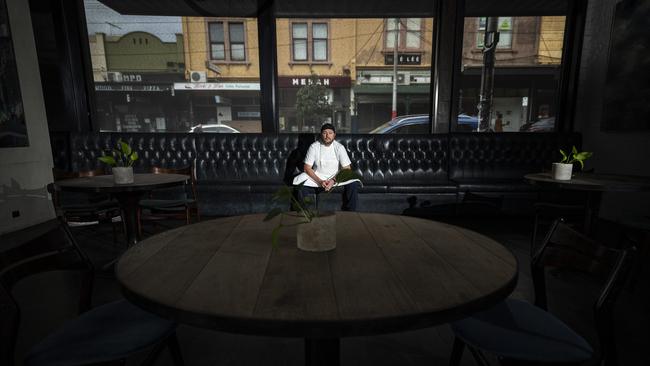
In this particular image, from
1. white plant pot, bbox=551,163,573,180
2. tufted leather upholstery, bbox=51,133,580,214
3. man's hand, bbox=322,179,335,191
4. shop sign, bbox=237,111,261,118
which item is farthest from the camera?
shop sign, bbox=237,111,261,118

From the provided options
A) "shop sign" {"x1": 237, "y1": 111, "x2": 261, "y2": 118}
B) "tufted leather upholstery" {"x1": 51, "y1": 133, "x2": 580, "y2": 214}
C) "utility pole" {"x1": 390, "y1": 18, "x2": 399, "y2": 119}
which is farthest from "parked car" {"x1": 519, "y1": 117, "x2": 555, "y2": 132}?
"shop sign" {"x1": 237, "y1": 111, "x2": 261, "y2": 118}

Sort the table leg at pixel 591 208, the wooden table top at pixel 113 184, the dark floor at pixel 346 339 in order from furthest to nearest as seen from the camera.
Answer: the table leg at pixel 591 208 → the wooden table top at pixel 113 184 → the dark floor at pixel 346 339

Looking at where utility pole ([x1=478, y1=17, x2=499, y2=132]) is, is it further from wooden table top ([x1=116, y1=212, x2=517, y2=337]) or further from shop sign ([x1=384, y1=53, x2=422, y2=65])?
shop sign ([x1=384, y1=53, x2=422, y2=65])

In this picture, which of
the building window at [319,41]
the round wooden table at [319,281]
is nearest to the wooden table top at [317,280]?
the round wooden table at [319,281]

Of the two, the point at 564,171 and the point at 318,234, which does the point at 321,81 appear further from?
the point at 318,234

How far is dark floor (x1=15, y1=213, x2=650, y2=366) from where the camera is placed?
1494 mm

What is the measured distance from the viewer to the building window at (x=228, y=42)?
12.7 metres

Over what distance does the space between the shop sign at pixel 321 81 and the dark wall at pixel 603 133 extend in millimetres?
9768

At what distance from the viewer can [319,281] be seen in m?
0.74

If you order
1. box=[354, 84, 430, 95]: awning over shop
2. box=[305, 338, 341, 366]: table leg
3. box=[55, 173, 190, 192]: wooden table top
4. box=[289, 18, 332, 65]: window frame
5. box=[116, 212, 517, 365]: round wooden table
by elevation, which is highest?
box=[289, 18, 332, 65]: window frame

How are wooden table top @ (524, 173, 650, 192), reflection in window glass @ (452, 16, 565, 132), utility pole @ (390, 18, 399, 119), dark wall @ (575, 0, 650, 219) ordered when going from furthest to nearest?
1. utility pole @ (390, 18, 399, 119)
2. reflection in window glass @ (452, 16, 565, 132)
3. dark wall @ (575, 0, 650, 219)
4. wooden table top @ (524, 173, 650, 192)

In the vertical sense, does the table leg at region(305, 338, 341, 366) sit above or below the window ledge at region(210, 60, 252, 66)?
below

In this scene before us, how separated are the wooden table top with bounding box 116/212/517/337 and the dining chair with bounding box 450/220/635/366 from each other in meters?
0.25

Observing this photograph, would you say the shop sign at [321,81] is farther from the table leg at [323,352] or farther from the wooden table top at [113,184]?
the table leg at [323,352]
